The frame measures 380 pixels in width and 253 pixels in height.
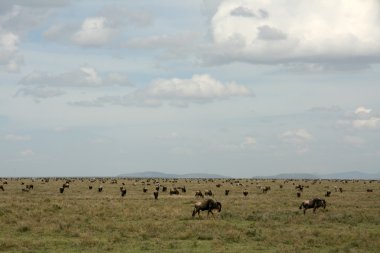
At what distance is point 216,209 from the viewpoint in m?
35.6

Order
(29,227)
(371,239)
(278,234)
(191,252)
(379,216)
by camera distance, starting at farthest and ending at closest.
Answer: (379,216) → (29,227) → (278,234) → (371,239) → (191,252)

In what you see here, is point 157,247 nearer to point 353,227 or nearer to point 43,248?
point 43,248

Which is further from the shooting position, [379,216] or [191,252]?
[379,216]

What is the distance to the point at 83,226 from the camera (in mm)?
28359

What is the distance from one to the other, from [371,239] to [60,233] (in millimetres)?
15264

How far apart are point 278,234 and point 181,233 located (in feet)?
16.0

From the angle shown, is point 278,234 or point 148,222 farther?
point 148,222

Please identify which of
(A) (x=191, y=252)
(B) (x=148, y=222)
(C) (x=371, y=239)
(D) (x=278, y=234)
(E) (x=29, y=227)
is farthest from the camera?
(B) (x=148, y=222)

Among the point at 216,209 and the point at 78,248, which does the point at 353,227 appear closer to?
the point at 216,209

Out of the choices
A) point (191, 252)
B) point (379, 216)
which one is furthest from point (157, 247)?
point (379, 216)

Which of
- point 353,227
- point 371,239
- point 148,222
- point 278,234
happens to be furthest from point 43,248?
point 353,227

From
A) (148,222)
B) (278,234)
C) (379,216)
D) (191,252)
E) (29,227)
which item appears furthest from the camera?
(379,216)

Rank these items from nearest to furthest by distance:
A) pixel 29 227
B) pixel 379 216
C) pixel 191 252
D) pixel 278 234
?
pixel 191 252, pixel 278 234, pixel 29 227, pixel 379 216

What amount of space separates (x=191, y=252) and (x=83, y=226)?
9868 mm
